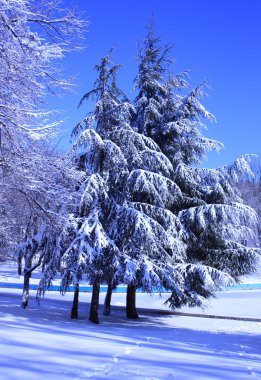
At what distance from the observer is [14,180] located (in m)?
7.25

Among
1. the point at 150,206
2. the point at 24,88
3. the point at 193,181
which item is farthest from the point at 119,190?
the point at 24,88

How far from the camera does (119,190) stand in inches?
601

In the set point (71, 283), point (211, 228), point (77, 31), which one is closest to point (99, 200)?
point (71, 283)

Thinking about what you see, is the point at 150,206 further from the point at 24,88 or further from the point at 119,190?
the point at 24,88

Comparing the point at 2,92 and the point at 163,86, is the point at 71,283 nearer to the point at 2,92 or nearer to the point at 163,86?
the point at 2,92

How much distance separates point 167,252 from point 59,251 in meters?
4.66

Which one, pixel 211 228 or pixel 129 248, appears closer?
pixel 129 248

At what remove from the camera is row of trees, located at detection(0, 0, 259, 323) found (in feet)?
21.9

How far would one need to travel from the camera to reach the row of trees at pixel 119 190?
668 cm

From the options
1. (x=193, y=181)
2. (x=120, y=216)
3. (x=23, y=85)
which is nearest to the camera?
(x=23, y=85)

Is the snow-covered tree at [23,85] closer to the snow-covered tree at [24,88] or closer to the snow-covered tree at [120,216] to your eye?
the snow-covered tree at [24,88]

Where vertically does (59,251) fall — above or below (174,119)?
below

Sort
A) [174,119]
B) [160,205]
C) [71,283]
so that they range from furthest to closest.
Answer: [174,119]
[160,205]
[71,283]

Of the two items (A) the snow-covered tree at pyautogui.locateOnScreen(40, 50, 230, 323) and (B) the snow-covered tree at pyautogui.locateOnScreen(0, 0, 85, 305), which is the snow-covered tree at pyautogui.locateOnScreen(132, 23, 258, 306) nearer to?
(A) the snow-covered tree at pyautogui.locateOnScreen(40, 50, 230, 323)
